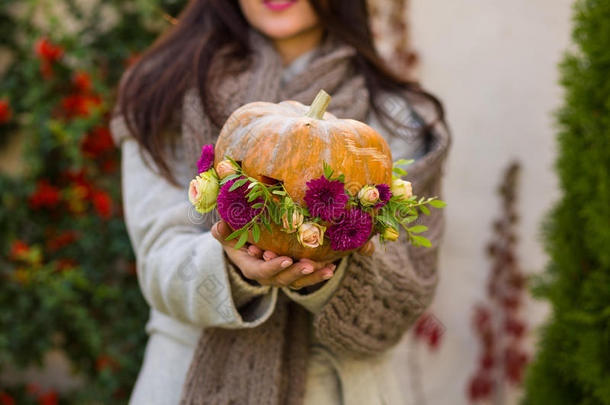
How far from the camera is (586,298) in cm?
172

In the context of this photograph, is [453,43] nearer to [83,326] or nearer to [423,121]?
[423,121]

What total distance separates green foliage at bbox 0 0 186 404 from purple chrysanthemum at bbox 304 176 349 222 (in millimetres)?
1770

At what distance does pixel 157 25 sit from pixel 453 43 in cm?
135

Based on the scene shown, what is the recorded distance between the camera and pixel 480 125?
2.65 metres

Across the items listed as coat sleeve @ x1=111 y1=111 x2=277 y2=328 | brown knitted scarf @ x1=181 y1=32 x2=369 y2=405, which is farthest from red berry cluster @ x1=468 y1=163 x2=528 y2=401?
coat sleeve @ x1=111 y1=111 x2=277 y2=328

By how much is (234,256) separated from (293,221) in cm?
24

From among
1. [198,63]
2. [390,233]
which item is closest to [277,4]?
[198,63]

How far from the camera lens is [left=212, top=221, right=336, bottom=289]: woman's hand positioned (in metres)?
0.95

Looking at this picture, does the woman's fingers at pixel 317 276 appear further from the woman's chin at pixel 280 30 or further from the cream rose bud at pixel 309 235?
the woman's chin at pixel 280 30

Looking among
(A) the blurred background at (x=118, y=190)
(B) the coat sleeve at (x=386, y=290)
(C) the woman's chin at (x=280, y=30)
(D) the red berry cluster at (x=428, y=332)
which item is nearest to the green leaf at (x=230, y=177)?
(B) the coat sleeve at (x=386, y=290)

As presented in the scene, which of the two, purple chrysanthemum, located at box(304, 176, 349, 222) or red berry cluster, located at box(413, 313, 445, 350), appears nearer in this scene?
purple chrysanthemum, located at box(304, 176, 349, 222)

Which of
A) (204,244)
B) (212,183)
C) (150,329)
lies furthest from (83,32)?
(212,183)

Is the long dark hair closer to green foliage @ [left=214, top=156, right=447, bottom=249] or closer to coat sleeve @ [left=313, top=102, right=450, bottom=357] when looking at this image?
coat sleeve @ [left=313, top=102, right=450, bottom=357]

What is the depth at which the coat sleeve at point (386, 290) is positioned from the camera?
3.89ft
